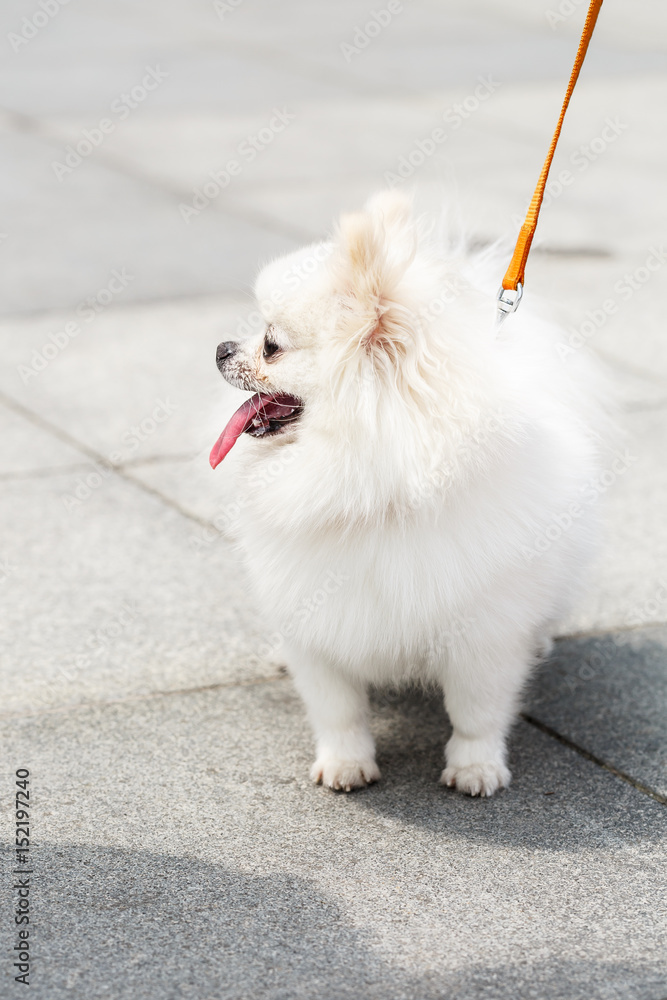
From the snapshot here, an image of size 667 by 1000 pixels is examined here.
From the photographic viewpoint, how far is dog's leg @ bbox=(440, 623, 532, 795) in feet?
10.1

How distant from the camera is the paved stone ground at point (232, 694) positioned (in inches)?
104

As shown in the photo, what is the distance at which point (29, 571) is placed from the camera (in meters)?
4.43

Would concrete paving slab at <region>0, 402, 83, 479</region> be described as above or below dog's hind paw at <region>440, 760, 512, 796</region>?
below

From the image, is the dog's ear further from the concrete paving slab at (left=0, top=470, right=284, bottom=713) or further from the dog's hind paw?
the concrete paving slab at (left=0, top=470, right=284, bottom=713)

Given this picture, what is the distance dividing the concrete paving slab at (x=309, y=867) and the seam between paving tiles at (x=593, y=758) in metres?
0.03

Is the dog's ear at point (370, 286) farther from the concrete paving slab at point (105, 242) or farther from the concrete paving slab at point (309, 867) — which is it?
the concrete paving slab at point (105, 242)

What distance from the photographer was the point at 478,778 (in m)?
3.25

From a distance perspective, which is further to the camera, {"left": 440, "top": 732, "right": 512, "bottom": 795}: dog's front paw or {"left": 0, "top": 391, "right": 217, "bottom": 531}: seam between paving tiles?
{"left": 0, "top": 391, "right": 217, "bottom": 531}: seam between paving tiles

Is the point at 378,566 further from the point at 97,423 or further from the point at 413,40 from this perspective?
the point at 413,40

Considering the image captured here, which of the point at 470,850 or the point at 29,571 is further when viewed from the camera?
the point at 29,571

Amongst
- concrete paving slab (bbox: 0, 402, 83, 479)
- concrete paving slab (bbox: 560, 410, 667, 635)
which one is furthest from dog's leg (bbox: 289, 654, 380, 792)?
concrete paving slab (bbox: 0, 402, 83, 479)

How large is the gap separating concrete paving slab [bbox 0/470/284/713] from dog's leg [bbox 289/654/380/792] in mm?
621

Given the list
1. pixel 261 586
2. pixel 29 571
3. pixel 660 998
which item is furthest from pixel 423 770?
pixel 29 571

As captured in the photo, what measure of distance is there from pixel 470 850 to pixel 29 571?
7.20 ft
